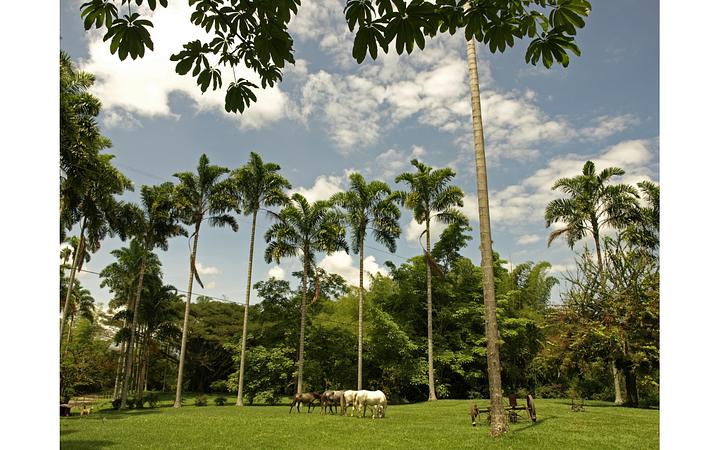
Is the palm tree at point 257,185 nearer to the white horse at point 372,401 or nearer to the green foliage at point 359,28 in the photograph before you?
the white horse at point 372,401

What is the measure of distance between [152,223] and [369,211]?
12.5 meters

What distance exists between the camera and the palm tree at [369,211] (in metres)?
26.9

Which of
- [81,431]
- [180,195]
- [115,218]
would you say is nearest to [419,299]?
[180,195]

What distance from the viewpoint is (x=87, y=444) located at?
1030cm

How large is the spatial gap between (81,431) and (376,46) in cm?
1513

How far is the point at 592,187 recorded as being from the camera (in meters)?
23.0

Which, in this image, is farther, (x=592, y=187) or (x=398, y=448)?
(x=592, y=187)

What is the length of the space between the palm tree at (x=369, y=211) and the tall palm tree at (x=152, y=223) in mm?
9462

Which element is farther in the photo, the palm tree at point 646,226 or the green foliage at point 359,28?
the palm tree at point 646,226

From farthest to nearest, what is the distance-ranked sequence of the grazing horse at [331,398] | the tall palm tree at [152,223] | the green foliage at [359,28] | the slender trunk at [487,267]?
the tall palm tree at [152,223] → the grazing horse at [331,398] → the slender trunk at [487,267] → the green foliage at [359,28]

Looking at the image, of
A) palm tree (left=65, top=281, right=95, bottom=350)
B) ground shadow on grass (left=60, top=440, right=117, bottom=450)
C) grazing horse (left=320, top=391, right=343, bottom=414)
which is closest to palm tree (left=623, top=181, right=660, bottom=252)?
grazing horse (left=320, top=391, right=343, bottom=414)

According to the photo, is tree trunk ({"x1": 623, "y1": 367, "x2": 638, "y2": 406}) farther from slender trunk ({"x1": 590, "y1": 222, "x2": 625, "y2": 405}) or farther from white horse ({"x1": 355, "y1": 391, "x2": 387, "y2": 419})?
white horse ({"x1": 355, "y1": 391, "x2": 387, "y2": 419})

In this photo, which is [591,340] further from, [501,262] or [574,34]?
[574,34]

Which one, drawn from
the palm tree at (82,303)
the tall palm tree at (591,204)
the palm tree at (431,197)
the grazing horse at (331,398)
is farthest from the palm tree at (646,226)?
the palm tree at (82,303)
